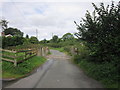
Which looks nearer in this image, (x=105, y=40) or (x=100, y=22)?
(x=105, y=40)

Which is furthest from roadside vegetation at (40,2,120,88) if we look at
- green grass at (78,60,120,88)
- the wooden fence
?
the wooden fence

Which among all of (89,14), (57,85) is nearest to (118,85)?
(57,85)

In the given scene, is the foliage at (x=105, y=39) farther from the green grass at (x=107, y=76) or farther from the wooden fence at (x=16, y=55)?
the wooden fence at (x=16, y=55)

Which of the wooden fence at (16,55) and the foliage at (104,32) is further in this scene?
the wooden fence at (16,55)

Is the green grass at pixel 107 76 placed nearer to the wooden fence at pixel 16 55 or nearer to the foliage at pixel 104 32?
the foliage at pixel 104 32

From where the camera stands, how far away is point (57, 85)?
4410mm

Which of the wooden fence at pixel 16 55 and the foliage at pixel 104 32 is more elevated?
the foliage at pixel 104 32

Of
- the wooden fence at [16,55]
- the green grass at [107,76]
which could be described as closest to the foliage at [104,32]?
the green grass at [107,76]

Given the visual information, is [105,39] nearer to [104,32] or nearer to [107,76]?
[104,32]

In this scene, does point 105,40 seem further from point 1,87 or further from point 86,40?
point 1,87

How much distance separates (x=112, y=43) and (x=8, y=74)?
5.26m

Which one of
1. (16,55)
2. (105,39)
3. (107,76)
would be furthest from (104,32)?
(16,55)

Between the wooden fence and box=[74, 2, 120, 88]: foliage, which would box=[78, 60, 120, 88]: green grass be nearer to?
box=[74, 2, 120, 88]: foliage

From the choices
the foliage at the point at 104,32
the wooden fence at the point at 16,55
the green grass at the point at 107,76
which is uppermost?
the foliage at the point at 104,32
